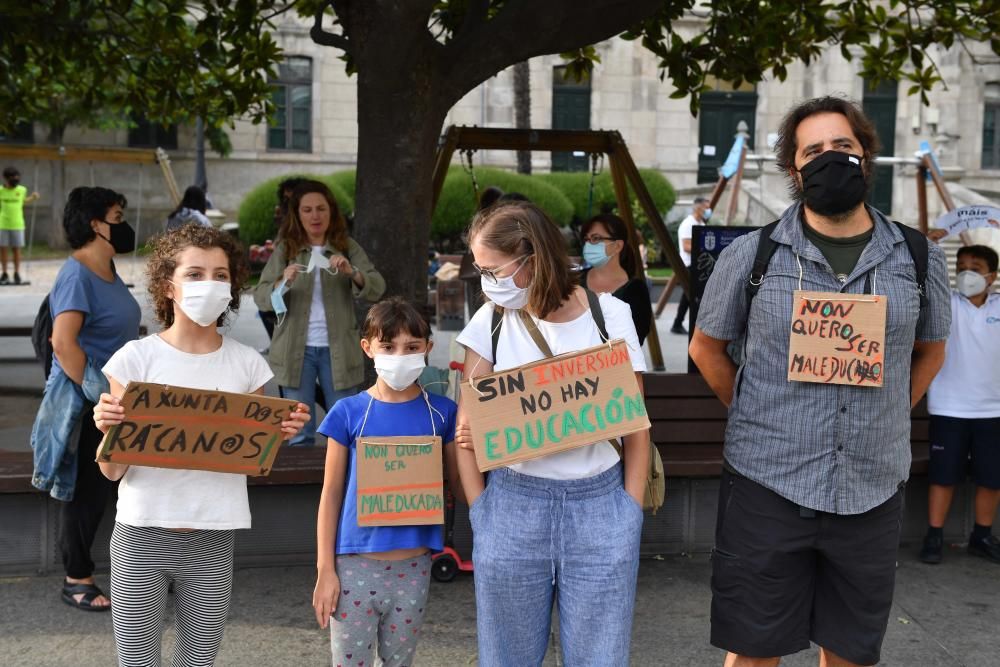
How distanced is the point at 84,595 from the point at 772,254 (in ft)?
11.2

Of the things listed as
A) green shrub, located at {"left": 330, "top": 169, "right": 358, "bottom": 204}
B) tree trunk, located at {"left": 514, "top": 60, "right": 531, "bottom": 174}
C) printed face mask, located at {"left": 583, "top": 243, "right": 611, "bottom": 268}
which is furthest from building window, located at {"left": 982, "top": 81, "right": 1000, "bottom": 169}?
printed face mask, located at {"left": 583, "top": 243, "right": 611, "bottom": 268}

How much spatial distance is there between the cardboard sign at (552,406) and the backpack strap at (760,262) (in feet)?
1.42

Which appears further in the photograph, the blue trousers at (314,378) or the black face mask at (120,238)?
the blue trousers at (314,378)

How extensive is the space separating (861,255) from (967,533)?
3610 millimetres

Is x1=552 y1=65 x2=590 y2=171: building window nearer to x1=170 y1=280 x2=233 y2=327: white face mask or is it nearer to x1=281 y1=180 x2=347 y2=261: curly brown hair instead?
x1=281 y1=180 x2=347 y2=261: curly brown hair

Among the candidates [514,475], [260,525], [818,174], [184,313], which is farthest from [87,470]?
[818,174]

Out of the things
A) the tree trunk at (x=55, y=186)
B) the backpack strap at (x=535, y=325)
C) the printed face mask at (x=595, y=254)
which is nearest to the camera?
the backpack strap at (x=535, y=325)

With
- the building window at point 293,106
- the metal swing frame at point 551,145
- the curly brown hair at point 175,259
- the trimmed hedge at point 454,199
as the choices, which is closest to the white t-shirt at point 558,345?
the curly brown hair at point 175,259

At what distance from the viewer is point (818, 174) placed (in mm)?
3004

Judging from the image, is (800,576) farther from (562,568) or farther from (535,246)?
(535,246)

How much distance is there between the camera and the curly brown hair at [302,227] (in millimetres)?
5746

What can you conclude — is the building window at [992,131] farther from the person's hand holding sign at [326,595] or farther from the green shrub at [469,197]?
the person's hand holding sign at [326,595]

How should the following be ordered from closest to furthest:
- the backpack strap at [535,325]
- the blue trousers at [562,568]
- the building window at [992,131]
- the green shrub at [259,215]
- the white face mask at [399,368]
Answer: the blue trousers at [562,568] < the backpack strap at [535,325] < the white face mask at [399,368] < the green shrub at [259,215] < the building window at [992,131]

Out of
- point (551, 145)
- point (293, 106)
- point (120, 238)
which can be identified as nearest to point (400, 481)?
point (120, 238)
